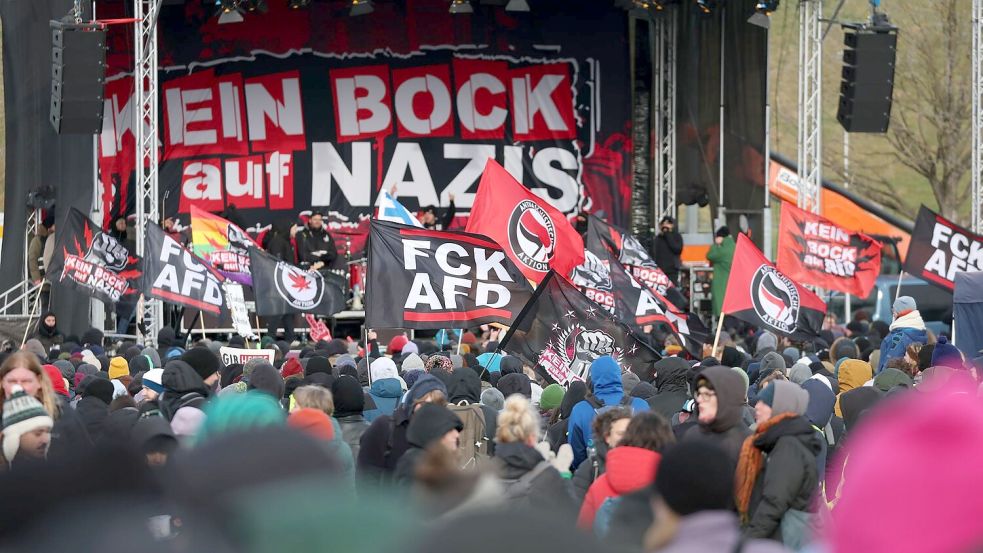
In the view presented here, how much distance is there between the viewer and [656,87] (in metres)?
25.6

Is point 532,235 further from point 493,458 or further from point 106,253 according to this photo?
point 493,458

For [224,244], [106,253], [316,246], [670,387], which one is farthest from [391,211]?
[316,246]

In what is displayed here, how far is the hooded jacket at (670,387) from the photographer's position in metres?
8.83

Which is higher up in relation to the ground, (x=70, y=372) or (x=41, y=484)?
(x=41, y=484)

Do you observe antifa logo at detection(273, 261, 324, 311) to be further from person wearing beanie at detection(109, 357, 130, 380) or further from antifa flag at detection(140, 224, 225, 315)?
person wearing beanie at detection(109, 357, 130, 380)

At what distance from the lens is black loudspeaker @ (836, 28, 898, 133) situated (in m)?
21.0

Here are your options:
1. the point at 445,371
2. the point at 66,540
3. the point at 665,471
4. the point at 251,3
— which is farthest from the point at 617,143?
the point at 66,540

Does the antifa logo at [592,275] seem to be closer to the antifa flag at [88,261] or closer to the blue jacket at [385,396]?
the blue jacket at [385,396]

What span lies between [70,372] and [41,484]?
8965 millimetres

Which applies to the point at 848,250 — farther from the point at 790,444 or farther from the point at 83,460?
→ the point at 83,460

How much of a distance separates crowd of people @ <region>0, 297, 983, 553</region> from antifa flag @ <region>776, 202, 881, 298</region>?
5410 mm

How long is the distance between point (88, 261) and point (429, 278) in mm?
7366

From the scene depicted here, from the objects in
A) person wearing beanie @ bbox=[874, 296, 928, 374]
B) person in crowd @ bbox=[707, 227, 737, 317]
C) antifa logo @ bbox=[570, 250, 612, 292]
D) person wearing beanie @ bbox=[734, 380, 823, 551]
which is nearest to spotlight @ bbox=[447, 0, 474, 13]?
person in crowd @ bbox=[707, 227, 737, 317]

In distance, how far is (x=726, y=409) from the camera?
20.4ft
